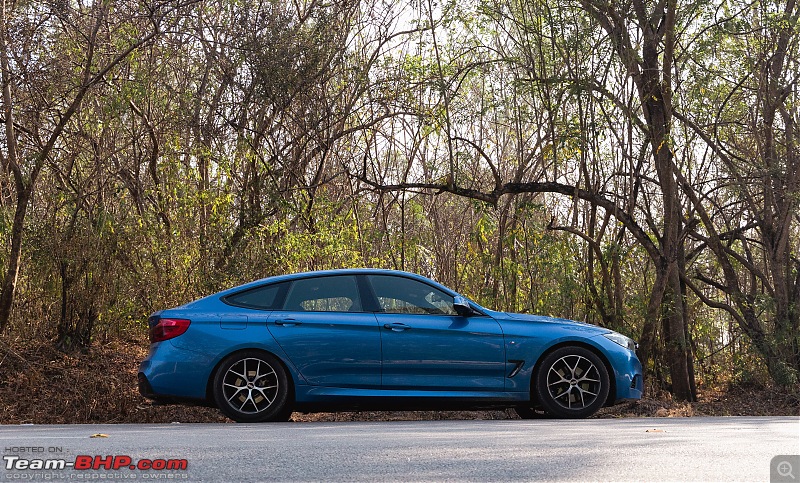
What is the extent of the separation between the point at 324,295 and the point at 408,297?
0.82 meters

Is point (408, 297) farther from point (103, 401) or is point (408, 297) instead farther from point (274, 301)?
point (103, 401)

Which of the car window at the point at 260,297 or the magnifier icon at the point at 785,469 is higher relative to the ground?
the car window at the point at 260,297

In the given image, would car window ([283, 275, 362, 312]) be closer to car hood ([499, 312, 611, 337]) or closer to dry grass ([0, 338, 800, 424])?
car hood ([499, 312, 611, 337])

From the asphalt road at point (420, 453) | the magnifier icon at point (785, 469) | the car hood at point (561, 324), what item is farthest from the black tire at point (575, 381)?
the magnifier icon at point (785, 469)

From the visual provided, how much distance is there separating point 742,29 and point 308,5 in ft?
23.0

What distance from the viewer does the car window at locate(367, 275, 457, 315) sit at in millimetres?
9898

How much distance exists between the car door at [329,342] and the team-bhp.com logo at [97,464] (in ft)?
12.8

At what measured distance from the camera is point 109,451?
5996 mm

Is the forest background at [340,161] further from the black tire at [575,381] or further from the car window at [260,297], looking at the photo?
the black tire at [575,381]

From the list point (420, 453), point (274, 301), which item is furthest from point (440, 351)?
point (420, 453)

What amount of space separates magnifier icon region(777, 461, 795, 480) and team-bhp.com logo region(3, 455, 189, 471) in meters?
3.16

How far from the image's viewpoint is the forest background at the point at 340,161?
14.5 m

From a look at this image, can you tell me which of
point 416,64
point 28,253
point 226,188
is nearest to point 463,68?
point 416,64

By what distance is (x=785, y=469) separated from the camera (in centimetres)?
554
